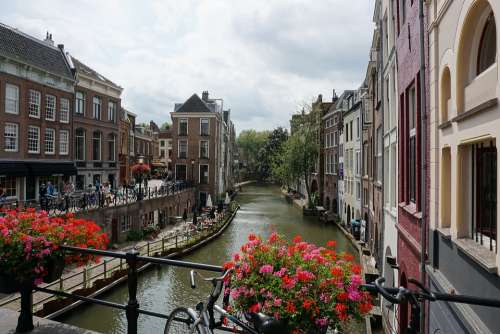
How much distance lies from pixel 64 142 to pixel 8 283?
25387 mm

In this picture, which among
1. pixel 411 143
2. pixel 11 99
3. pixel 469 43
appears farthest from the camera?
pixel 11 99

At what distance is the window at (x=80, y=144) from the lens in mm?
29016

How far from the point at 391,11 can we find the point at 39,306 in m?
15.3

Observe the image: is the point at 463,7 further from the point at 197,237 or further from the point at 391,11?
the point at 197,237

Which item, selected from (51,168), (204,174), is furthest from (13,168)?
(204,174)

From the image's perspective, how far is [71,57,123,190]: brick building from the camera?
2894cm

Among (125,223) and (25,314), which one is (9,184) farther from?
(25,314)

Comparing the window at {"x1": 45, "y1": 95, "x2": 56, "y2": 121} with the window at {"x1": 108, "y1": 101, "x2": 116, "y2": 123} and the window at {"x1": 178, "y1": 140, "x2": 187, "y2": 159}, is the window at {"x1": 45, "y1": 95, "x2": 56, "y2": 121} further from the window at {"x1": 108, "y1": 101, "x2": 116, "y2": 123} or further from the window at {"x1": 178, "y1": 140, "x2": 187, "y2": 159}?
the window at {"x1": 178, "y1": 140, "x2": 187, "y2": 159}

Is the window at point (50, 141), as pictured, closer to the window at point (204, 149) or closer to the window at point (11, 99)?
the window at point (11, 99)


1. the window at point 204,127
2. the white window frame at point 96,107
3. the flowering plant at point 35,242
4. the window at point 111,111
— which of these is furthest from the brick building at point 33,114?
the window at point 204,127

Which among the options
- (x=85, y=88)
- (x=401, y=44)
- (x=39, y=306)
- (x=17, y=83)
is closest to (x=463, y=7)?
(x=401, y=44)

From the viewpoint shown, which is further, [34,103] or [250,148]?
[250,148]

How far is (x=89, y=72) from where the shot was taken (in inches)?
1206

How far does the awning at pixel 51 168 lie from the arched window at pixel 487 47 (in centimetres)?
2449
